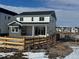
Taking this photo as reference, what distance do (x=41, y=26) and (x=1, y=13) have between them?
9.89m

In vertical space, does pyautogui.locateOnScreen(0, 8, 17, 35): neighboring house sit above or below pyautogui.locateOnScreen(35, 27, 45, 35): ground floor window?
above

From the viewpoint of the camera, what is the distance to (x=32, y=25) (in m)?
51.1

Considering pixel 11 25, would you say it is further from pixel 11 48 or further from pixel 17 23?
pixel 11 48

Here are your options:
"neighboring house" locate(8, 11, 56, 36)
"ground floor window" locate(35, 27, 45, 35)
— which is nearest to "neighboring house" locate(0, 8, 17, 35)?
"neighboring house" locate(8, 11, 56, 36)

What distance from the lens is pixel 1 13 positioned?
1938 inches

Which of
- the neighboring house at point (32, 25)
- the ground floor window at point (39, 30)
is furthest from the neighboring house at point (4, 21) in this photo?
the ground floor window at point (39, 30)

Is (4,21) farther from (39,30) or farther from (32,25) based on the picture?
(39,30)

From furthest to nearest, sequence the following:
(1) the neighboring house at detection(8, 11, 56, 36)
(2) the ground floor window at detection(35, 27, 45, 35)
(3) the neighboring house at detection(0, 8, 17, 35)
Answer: (2) the ground floor window at detection(35, 27, 45, 35), (1) the neighboring house at detection(8, 11, 56, 36), (3) the neighboring house at detection(0, 8, 17, 35)

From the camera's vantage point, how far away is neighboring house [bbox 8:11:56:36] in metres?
50.4

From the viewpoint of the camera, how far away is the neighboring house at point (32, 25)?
5038 cm

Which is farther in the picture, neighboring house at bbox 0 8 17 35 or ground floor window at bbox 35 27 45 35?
ground floor window at bbox 35 27 45 35

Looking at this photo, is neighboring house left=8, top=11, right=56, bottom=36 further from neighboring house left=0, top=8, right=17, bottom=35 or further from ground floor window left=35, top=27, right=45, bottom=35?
neighboring house left=0, top=8, right=17, bottom=35

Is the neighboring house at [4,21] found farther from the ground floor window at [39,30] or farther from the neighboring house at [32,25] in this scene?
the ground floor window at [39,30]

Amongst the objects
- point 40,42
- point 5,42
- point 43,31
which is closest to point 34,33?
point 43,31
